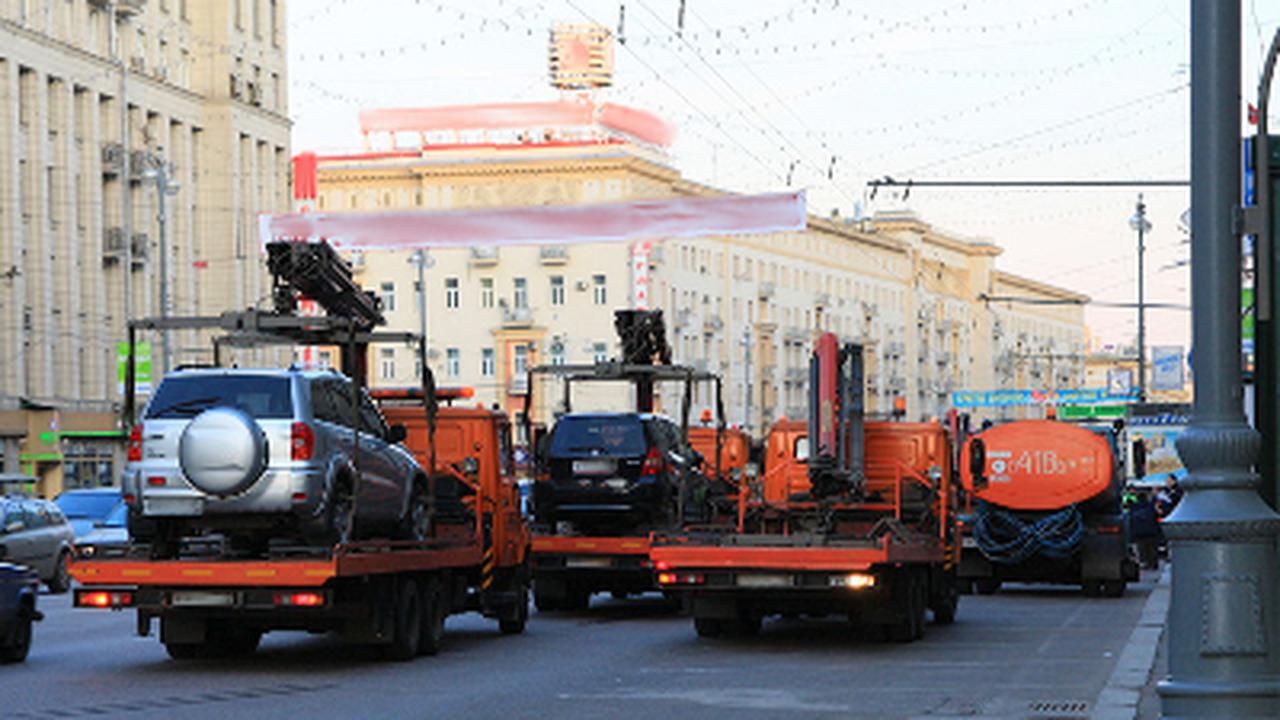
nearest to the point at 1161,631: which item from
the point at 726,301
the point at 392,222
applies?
A: the point at 392,222

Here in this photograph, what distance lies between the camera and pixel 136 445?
61.7 feet

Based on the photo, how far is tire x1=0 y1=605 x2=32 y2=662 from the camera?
794 inches

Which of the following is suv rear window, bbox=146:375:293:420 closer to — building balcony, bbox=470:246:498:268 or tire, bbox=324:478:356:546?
tire, bbox=324:478:356:546

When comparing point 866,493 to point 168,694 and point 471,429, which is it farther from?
point 168,694

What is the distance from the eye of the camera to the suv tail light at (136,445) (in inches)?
739

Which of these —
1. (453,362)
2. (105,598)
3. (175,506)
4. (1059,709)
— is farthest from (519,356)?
(1059,709)

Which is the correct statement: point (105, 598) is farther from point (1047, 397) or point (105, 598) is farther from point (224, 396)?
point (1047, 397)

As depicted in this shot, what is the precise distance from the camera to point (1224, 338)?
10211 mm

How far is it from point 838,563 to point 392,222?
36.4ft

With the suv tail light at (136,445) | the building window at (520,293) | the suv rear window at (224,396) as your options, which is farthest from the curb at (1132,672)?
the building window at (520,293)

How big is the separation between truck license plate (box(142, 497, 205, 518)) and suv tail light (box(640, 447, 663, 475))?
9.58 meters

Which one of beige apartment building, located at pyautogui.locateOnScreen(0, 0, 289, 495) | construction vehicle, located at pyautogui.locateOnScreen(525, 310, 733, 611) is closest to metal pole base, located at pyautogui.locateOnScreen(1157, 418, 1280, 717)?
construction vehicle, located at pyautogui.locateOnScreen(525, 310, 733, 611)

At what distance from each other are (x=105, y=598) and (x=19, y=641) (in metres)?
2.13

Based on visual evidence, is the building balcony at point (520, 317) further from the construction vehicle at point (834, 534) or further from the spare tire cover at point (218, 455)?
the spare tire cover at point (218, 455)
